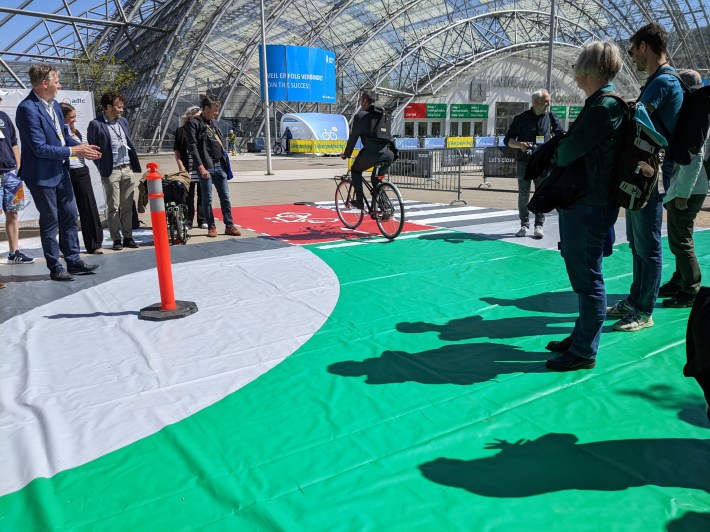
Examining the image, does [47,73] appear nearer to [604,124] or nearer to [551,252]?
[604,124]

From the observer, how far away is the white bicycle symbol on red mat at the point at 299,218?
10631mm

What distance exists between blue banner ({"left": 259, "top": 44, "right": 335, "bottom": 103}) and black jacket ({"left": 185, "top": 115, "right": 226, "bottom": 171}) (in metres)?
29.4


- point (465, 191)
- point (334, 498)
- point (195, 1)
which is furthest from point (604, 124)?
point (195, 1)

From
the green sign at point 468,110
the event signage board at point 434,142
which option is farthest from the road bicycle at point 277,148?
the green sign at point 468,110

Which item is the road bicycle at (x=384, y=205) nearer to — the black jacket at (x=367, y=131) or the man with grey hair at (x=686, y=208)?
the black jacket at (x=367, y=131)

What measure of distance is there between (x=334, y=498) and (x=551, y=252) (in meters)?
6.07

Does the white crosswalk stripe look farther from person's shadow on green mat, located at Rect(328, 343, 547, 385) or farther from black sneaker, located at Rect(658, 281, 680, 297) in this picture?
person's shadow on green mat, located at Rect(328, 343, 547, 385)

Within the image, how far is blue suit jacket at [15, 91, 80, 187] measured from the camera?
5.80m

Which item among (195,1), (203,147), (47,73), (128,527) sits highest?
(195,1)

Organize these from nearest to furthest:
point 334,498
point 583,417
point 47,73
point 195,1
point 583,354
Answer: point 334,498 → point 583,417 → point 583,354 → point 47,73 → point 195,1

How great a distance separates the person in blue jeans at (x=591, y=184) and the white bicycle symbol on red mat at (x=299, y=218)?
7.17 metres

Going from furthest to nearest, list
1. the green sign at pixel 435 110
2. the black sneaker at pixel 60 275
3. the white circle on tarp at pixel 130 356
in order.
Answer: the green sign at pixel 435 110 → the black sneaker at pixel 60 275 → the white circle on tarp at pixel 130 356

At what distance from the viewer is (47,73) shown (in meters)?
5.83

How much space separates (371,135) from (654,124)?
4420mm
